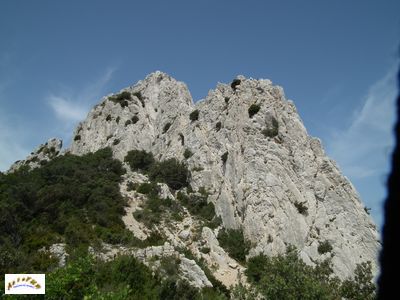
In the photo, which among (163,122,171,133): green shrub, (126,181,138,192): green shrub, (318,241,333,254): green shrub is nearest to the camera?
(318,241,333,254): green shrub

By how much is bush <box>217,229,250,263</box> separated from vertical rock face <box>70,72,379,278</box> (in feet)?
3.04

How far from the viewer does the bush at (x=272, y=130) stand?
194ft

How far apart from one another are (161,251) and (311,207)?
22.4 m

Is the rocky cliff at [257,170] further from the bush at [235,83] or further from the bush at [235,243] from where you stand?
the bush at [235,243]

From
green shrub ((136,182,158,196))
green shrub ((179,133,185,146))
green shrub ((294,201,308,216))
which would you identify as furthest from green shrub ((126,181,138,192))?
green shrub ((294,201,308,216))

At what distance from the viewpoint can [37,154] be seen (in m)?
86.4

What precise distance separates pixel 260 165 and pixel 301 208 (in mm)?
7279

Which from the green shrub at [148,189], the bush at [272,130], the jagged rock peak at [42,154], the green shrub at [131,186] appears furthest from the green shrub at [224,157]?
the jagged rock peak at [42,154]

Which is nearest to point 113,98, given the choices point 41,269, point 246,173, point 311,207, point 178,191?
point 178,191

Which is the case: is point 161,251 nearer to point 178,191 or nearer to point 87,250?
point 87,250

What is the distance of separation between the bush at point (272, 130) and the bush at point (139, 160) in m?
Answer: 19.5

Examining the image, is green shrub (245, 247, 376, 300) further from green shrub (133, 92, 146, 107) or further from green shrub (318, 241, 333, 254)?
green shrub (133, 92, 146, 107)

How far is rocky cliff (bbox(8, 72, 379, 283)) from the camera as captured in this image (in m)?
48.8

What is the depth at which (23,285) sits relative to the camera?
18.8 m
